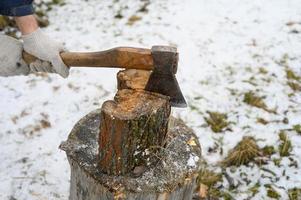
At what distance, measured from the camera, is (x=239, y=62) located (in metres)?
4.54

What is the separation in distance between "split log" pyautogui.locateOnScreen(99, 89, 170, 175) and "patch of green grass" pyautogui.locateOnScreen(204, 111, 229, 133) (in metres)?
1.69

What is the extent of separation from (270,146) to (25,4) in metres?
2.41

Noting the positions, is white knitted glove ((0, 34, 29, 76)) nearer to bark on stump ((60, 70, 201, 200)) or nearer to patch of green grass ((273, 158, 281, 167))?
bark on stump ((60, 70, 201, 200))

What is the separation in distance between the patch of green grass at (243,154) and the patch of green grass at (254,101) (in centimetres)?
61

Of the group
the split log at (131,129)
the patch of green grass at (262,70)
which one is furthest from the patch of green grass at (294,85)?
the split log at (131,129)

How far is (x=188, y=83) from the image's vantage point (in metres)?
4.29

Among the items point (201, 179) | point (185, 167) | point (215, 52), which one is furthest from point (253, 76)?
point (185, 167)

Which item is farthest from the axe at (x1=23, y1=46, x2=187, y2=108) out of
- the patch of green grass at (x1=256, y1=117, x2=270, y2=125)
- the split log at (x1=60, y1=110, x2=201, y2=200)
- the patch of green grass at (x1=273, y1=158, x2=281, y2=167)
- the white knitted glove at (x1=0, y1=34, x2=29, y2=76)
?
the patch of green grass at (x1=256, y1=117, x2=270, y2=125)

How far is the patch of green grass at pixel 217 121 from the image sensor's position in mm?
3732

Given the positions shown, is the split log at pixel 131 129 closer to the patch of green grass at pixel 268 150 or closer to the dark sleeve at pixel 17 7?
the dark sleeve at pixel 17 7

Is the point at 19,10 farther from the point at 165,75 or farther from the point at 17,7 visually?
the point at 165,75

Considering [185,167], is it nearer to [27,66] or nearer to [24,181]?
[27,66]

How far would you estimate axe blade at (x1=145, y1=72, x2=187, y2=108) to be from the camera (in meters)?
2.08

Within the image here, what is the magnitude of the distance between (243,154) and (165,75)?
1629 millimetres
